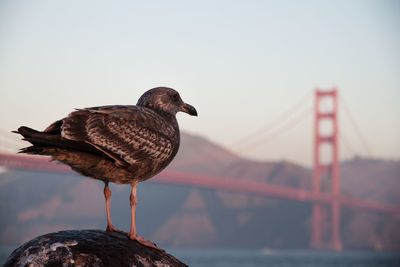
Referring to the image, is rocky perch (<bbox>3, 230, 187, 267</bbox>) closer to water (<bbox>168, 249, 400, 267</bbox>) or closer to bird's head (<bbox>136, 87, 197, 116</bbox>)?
bird's head (<bbox>136, 87, 197, 116</bbox>)

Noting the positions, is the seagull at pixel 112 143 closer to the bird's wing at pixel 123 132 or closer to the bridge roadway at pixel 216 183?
the bird's wing at pixel 123 132

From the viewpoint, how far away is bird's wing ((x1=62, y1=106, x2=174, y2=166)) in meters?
4.68

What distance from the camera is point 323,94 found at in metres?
94.9

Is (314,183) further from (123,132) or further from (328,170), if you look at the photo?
(123,132)

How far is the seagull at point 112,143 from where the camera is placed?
14.9ft

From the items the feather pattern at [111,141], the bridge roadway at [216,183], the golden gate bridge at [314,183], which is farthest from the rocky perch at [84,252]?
the golden gate bridge at [314,183]

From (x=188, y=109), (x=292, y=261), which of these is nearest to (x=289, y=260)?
(x=292, y=261)

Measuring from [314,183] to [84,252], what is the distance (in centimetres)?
8369

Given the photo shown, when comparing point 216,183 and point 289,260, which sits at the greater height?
point 216,183

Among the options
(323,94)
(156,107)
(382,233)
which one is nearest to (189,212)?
(382,233)

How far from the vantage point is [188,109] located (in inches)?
224

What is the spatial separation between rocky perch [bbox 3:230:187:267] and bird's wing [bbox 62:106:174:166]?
2.02 ft

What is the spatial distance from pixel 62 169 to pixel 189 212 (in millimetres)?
128155

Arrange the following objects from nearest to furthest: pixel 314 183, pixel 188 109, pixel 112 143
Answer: pixel 112 143 < pixel 188 109 < pixel 314 183
